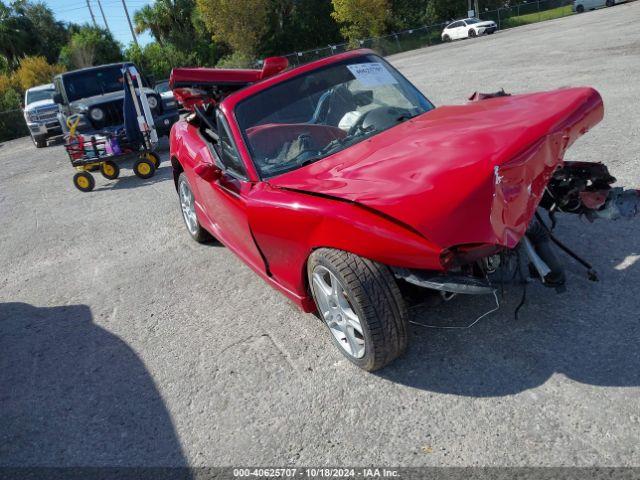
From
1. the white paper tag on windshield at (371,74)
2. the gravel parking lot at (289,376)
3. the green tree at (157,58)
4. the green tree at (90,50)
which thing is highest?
the green tree at (90,50)

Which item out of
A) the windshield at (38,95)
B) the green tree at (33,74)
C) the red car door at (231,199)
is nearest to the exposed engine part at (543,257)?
the red car door at (231,199)

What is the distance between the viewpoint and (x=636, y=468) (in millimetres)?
2051

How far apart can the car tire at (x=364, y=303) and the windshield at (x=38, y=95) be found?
19.2 m

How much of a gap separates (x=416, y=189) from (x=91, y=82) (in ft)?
38.0

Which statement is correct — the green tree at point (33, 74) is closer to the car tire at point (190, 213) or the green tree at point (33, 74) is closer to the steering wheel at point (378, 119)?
the car tire at point (190, 213)

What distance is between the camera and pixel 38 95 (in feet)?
61.8

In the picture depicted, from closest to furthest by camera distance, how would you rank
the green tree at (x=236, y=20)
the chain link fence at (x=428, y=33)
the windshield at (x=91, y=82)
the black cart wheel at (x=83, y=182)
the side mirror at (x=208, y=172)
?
the side mirror at (x=208, y=172) < the black cart wheel at (x=83, y=182) < the windshield at (x=91, y=82) < the chain link fence at (x=428, y=33) < the green tree at (x=236, y=20)

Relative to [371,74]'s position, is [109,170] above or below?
below

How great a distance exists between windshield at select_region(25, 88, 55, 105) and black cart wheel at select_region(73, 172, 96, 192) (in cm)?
1171

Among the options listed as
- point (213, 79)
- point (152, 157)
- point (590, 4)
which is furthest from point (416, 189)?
point (590, 4)

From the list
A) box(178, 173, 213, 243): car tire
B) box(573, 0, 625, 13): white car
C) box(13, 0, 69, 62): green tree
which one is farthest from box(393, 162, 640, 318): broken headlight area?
box(13, 0, 69, 62): green tree

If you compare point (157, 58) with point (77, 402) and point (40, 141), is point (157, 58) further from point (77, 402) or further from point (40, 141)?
point (77, 402)

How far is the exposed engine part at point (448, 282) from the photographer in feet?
7.93

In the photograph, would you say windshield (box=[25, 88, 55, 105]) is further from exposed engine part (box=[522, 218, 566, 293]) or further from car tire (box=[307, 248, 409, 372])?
exposed engine part (box=[522, 218, 566, 293])
